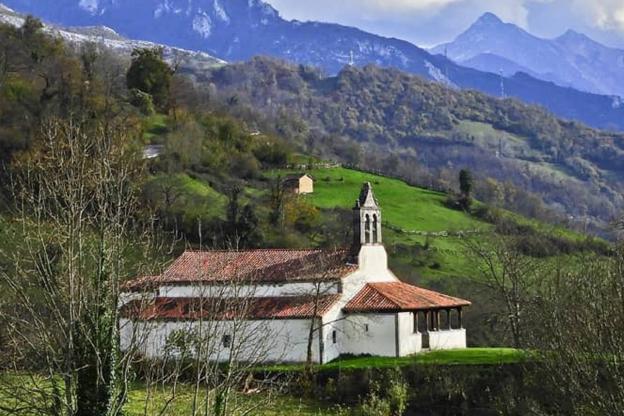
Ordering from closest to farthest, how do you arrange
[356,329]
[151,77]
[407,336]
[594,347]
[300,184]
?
[594,347]
[407,336]
[356,329]
[300,184]
[151,77]

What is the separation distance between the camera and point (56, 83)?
9762 cm

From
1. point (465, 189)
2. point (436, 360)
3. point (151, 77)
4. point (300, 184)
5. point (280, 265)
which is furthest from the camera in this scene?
point (465, 189)

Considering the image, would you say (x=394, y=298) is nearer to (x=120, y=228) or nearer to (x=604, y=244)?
(x=120, y=228)

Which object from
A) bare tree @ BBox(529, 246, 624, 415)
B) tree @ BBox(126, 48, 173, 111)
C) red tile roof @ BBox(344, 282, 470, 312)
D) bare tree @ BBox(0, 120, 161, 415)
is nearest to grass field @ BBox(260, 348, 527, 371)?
red tile roof @ BBox(344, 282, 470, 312)

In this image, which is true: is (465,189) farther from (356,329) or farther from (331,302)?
(331,302)

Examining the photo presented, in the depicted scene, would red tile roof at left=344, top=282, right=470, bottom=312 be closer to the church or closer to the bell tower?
the church

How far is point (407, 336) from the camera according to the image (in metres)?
48.6

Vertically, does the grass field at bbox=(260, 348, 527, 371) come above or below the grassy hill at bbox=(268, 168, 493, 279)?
below

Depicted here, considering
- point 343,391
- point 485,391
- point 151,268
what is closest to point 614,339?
point 151,268

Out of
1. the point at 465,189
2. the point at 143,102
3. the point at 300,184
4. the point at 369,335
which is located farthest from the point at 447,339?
the point at 143,102

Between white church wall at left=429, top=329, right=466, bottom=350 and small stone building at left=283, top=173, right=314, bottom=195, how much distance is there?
45586mm

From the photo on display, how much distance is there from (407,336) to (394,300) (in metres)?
2.03

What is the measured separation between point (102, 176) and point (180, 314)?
3099cm

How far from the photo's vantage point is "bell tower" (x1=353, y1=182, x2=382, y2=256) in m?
51.5
